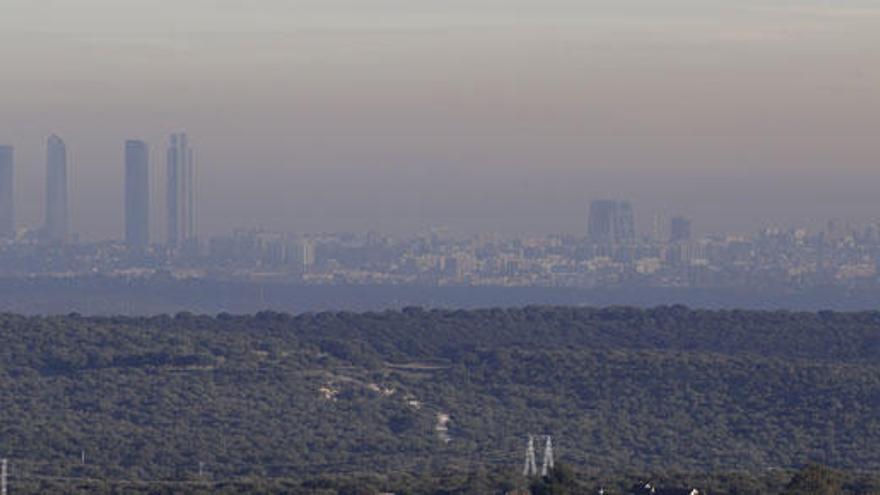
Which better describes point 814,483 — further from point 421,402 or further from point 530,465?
point 421,402

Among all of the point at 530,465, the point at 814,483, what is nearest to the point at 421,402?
the point at 530,465

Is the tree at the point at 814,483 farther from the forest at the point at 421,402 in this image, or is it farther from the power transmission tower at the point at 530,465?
the power transmission tower at the point at 530,465

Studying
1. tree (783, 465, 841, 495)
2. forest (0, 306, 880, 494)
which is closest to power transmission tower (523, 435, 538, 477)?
forest (0, 306, 880, 494)

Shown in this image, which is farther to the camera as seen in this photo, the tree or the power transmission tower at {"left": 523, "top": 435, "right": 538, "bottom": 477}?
the power transmission tower at {"left": 523, "top": 435, "right": 538, "bottom": 477}

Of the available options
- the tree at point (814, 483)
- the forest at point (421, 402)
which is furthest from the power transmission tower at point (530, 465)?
the tree at point (814, 483)

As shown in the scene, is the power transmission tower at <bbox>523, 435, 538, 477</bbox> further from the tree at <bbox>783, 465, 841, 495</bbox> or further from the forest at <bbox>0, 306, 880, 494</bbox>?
the tree at <bbox>783, 465, 841, 495</bbox>

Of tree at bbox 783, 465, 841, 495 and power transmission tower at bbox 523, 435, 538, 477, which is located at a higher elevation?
tree at bbox 783, 465, 841, 495

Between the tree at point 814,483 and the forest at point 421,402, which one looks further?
the forest at point 421,402

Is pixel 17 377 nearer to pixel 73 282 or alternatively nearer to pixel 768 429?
pixel 768 429
